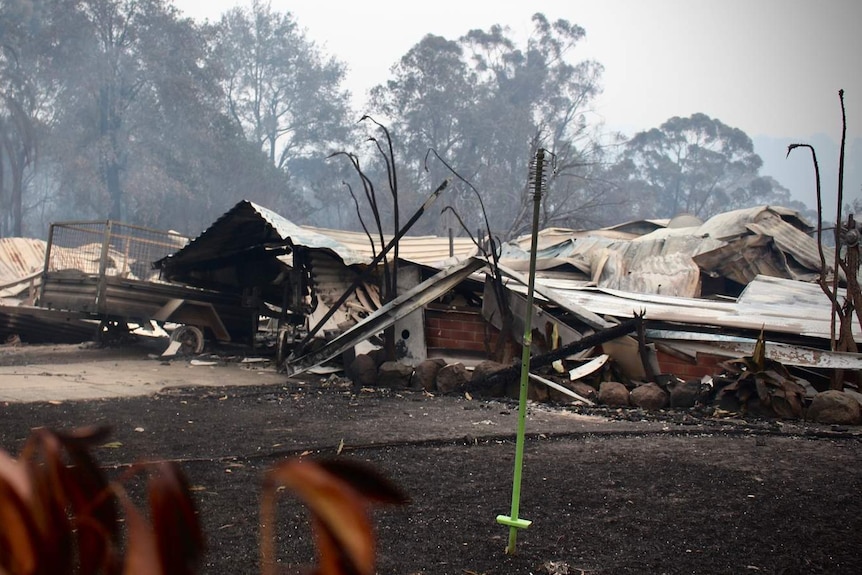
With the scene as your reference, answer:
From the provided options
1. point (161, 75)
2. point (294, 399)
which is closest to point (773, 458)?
point (294, 399)

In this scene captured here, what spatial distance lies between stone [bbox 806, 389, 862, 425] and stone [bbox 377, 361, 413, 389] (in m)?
4.49

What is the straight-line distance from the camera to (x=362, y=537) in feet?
1.75

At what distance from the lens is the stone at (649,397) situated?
8.24 meters

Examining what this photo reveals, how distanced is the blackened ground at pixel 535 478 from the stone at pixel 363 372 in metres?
1.67

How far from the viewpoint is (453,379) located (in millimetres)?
9258

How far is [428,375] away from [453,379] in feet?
1.24

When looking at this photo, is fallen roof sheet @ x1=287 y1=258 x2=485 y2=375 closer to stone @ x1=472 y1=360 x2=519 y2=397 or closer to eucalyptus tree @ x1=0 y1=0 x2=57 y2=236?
stone @ x1=472 y1=360 x2=519 y2=397

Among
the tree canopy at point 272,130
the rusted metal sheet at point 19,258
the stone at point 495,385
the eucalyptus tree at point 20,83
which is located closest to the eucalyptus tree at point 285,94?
the tree canopy at point 272,130

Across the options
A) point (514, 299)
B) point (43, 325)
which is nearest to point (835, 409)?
point (514, 299)

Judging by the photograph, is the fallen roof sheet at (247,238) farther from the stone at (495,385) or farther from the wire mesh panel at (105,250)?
the stone at (495,385)

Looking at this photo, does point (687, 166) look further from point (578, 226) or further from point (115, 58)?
point (115, 58)

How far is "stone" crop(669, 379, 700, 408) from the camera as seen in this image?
818 centimetres

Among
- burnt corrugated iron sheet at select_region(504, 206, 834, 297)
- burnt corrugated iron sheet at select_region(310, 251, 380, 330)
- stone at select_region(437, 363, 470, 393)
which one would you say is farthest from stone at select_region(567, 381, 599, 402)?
burnt corrugated iron sheet at select_region(504, 206, 834, 297)

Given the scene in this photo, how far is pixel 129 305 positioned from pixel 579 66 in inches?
1903
